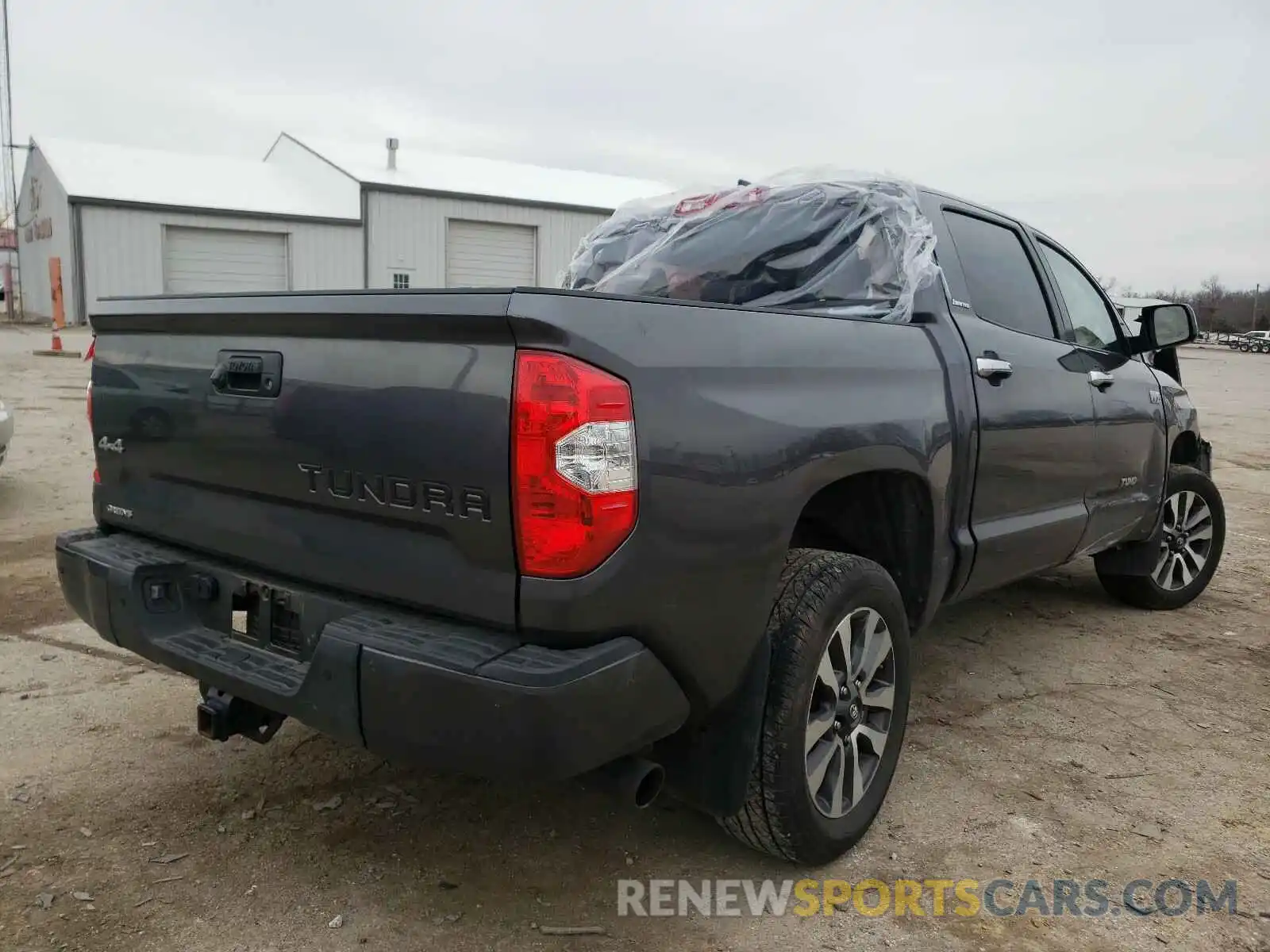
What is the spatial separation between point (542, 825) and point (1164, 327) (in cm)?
356

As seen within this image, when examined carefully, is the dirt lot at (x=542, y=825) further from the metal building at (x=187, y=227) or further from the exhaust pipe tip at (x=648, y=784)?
the metal building at (x=187, y=227)

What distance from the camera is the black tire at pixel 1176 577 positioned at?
16.1 ft

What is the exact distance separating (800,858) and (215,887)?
1469 mm

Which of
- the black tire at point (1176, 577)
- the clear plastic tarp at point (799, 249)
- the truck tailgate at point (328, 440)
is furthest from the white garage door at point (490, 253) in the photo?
the truck tailgate at point (328, 440)

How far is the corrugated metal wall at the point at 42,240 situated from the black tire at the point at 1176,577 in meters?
27.6

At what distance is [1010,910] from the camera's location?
2.48 meters

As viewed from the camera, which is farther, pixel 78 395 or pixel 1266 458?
pixel 78 395

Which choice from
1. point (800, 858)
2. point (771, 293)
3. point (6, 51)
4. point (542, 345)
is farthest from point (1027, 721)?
point (6, 51)

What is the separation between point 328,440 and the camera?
2.22 metres

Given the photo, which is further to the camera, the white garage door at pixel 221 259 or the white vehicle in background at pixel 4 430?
the white garage door at pixel 221 259

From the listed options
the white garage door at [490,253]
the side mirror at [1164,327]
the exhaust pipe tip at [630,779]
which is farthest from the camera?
the white garage door at [490,253]

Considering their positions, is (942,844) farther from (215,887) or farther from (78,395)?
(78,395)

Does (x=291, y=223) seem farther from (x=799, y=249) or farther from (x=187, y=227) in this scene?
(x=799, y=249)

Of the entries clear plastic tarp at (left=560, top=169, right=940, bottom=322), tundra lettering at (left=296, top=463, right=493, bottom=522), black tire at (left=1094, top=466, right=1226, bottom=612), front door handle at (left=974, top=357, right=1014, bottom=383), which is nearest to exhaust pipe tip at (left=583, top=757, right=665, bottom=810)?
tundra lettering at (left=296, top=463, right=493, bottom=522)
